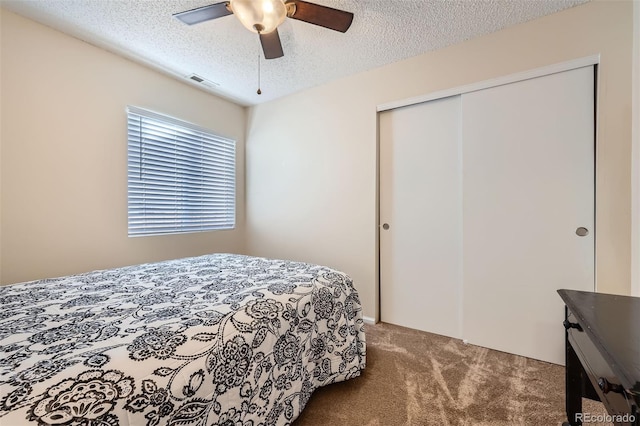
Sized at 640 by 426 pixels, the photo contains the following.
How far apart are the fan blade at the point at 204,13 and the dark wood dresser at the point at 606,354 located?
6.92ft

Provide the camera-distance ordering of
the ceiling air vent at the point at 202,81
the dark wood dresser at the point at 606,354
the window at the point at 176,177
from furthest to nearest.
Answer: the ceiling air vent at the point at 202,81 → the window at the point at 176,177 → the dark wood dresser at the point at 606,354

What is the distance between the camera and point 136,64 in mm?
2439

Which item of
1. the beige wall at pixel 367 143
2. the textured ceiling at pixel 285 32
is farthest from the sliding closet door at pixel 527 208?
the textured ceiling at pixel 285 32

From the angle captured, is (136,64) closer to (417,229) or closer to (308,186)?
(308,186)

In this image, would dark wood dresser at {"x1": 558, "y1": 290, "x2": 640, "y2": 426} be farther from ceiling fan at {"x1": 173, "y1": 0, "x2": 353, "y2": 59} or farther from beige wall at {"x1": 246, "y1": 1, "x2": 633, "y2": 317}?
ceiling fan at {"x1": 173, "y1": 0, "x2": 353, "y2": 59}

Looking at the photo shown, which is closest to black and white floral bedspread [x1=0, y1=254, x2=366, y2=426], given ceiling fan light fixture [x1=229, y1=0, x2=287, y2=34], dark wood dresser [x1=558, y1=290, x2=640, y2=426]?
dark wood dresser [x1=558, y1=290, x2=640, y2=426]

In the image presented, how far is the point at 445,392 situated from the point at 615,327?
1058 mm

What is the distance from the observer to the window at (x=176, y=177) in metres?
2.47

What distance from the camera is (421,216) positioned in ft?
7.98

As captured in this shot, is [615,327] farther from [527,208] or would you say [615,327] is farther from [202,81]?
[202,81]

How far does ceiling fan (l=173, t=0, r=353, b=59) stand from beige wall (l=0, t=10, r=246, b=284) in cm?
121

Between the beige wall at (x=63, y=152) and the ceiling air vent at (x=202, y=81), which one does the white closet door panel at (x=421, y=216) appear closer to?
the ceiling air vent at (x=202, y=81)

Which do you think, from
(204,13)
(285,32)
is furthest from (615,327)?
(285,32)

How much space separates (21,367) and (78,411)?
26 centimetres
